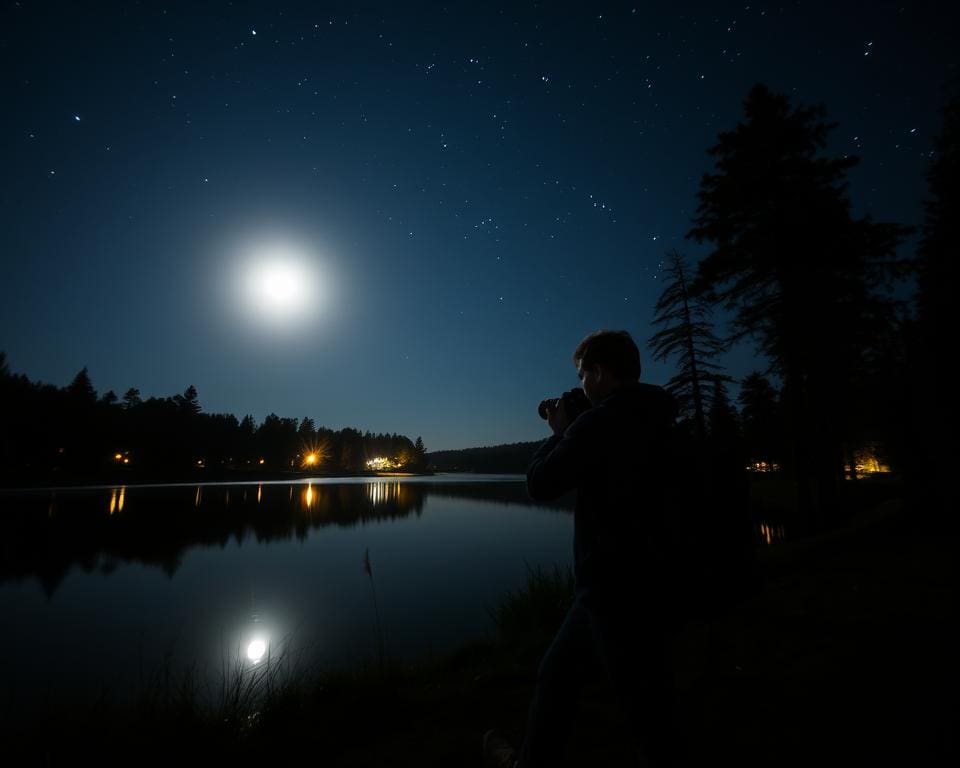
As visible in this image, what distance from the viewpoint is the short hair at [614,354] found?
6.66 ft

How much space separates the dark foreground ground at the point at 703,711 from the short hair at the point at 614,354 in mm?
1775

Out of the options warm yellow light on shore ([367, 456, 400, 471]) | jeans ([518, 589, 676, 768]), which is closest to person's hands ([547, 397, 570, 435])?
jeans ([518, 589, 676, 768])

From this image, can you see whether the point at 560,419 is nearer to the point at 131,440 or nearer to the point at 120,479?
the point at 120,479

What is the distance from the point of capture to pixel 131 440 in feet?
239

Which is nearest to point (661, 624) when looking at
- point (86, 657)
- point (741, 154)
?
point (86, 657)

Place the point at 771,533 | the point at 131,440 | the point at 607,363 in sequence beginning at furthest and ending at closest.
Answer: the point at 131,440, the point at 771,533, the point at 607,363

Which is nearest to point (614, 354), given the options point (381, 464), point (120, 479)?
point (120, 479)

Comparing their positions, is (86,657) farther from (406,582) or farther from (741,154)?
(741,154)

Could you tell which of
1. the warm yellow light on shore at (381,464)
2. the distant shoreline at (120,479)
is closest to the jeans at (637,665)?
the distant shoreline at (120,479)

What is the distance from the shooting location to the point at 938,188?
11.3 meters

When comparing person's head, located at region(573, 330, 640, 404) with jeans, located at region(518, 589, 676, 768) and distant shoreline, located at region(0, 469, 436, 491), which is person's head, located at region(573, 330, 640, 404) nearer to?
jeans, located at region(518, 589, 676, 768)

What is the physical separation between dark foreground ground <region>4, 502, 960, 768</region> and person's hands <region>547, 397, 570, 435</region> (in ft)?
5.44

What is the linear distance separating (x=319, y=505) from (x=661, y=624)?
3758 centimetres

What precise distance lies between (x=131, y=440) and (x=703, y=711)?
311ft
